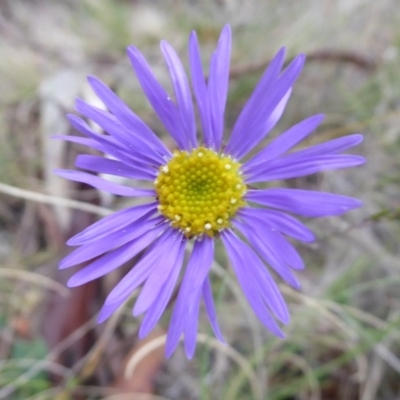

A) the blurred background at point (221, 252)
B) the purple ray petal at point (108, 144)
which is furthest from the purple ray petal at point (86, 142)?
the blurred background at point (221, 252)

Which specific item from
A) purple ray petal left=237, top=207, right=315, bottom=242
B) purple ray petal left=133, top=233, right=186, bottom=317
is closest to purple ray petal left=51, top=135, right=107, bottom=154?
purple ray petal left=133, top=233, right=186, bottom=317

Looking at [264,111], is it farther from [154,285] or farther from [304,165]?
[154,285]

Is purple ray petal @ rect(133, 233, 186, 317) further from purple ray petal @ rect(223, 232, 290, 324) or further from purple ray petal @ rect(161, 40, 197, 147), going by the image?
purple ray petal @ rect(161, 40, 197, 147)

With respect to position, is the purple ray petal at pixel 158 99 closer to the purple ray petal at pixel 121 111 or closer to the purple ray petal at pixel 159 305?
the purple ray petal at pixel 121 111

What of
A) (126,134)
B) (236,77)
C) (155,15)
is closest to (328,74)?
(236,77)

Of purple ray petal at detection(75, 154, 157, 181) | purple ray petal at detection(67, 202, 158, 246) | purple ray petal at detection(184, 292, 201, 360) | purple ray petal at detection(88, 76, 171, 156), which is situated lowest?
purple ray petal at detection(184, 292, 201, 360)

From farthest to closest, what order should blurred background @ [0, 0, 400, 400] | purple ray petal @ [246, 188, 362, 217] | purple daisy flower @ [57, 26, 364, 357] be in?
1. blurred background @ [0, 0, 400, 400]
2. purple daisy flower @ [57, 26, 364, 357]
3. purple ray petal @ [246, 188, 362, 217]

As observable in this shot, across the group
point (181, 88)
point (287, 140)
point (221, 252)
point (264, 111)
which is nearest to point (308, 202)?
point (287, 140)

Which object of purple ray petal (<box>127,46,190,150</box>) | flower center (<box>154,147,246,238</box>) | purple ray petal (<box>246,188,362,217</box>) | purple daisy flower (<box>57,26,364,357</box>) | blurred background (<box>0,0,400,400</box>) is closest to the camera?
purple ray petal (<box>246,188,362,217</box>)
